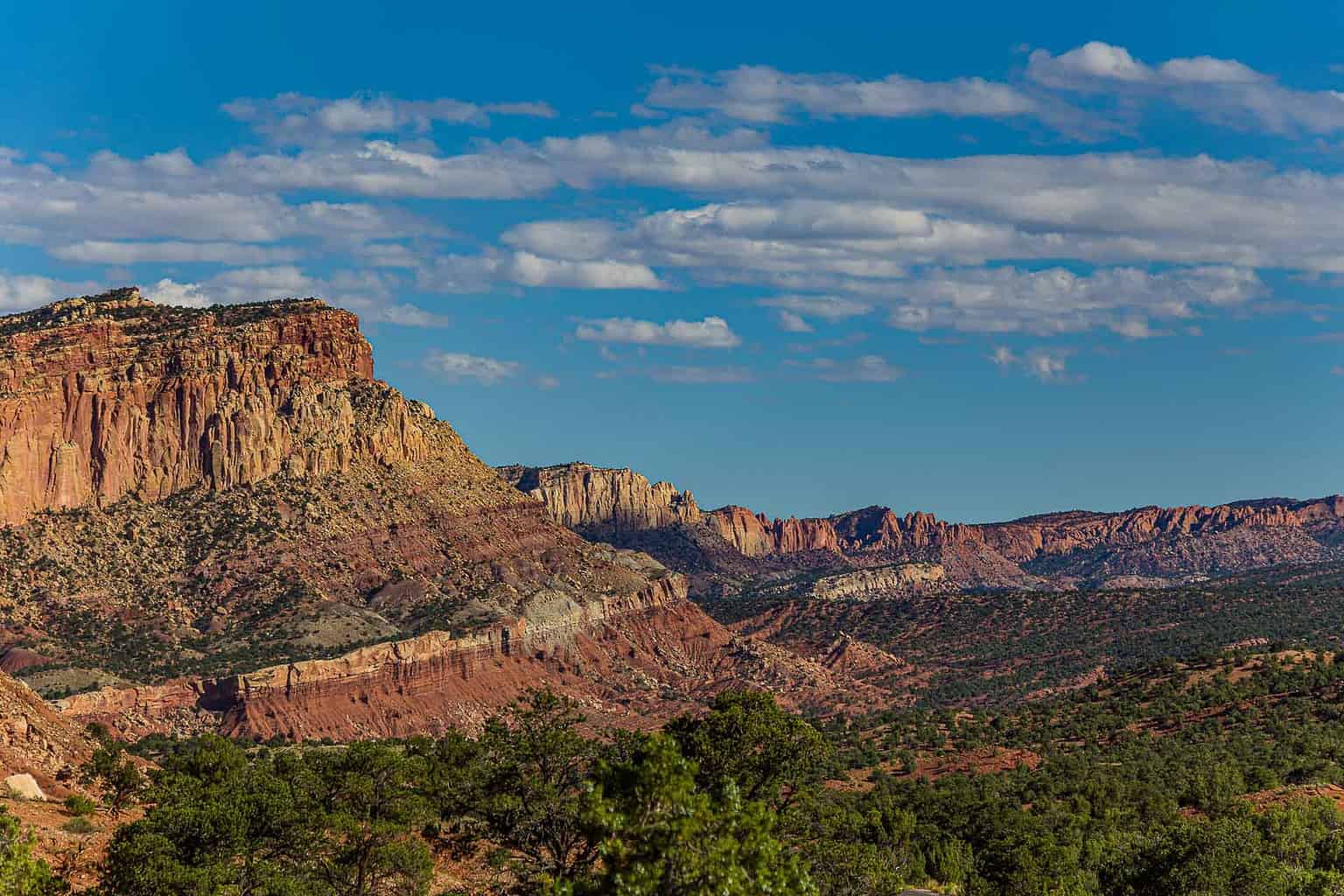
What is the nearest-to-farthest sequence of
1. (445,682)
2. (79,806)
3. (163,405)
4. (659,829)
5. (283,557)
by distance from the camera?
(659,829) → (79,806) → (445,682) → (283,557) → (163,405)

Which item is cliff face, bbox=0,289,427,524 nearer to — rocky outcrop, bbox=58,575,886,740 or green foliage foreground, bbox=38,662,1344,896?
A: rocky outcrop, bbox=58,575,886,740

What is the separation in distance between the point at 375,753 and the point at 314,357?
126676mm

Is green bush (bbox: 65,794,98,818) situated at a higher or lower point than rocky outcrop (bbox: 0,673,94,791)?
lower

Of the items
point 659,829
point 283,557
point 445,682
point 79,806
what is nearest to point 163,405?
point 283,557

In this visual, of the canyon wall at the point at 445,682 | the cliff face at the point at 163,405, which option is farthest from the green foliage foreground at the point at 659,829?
the cliff face at the point at 163,405

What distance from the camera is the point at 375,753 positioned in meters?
57.7

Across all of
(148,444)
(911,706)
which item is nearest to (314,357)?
(148,444)

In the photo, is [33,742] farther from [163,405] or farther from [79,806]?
[163,405]

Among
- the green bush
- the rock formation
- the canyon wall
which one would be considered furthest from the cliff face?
the green bush

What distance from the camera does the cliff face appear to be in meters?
157

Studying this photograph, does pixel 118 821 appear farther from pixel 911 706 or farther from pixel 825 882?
pixel 911 706

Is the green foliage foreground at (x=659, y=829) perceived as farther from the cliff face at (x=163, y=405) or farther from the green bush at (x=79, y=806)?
the cliff face at (x=163, y=405)

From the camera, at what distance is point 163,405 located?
541ft

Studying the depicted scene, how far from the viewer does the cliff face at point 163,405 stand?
515 feet
